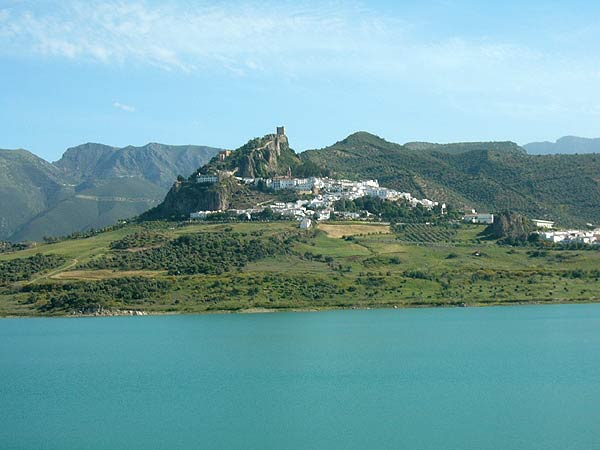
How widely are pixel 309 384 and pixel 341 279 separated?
1685 inches

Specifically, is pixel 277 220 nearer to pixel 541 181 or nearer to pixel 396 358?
pixel 396 358

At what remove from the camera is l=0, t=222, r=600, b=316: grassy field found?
82688 millimetres

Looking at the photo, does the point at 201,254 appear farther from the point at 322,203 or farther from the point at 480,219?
the point at 480,219

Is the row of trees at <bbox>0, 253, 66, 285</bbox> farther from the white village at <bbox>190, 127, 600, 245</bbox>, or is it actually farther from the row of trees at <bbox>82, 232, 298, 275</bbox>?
the white village at <bbox>190, 127, 600, 245</bbox>

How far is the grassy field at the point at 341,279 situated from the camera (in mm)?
82688

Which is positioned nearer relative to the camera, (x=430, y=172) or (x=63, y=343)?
(x=63, y=343)

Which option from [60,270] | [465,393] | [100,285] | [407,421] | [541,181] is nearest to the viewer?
[407,421]

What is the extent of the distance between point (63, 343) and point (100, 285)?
22.7m

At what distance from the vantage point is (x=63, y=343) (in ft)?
209

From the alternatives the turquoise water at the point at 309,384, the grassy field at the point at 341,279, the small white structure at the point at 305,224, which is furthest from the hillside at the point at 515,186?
the turquoise water at the point at 309,384

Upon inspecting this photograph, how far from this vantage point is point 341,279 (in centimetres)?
8794

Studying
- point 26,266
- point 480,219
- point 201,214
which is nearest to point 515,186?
point 480,219

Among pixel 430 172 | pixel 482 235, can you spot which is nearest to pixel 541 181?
pixel 430 172

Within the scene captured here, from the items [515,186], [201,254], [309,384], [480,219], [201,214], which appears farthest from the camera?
[515,186]
